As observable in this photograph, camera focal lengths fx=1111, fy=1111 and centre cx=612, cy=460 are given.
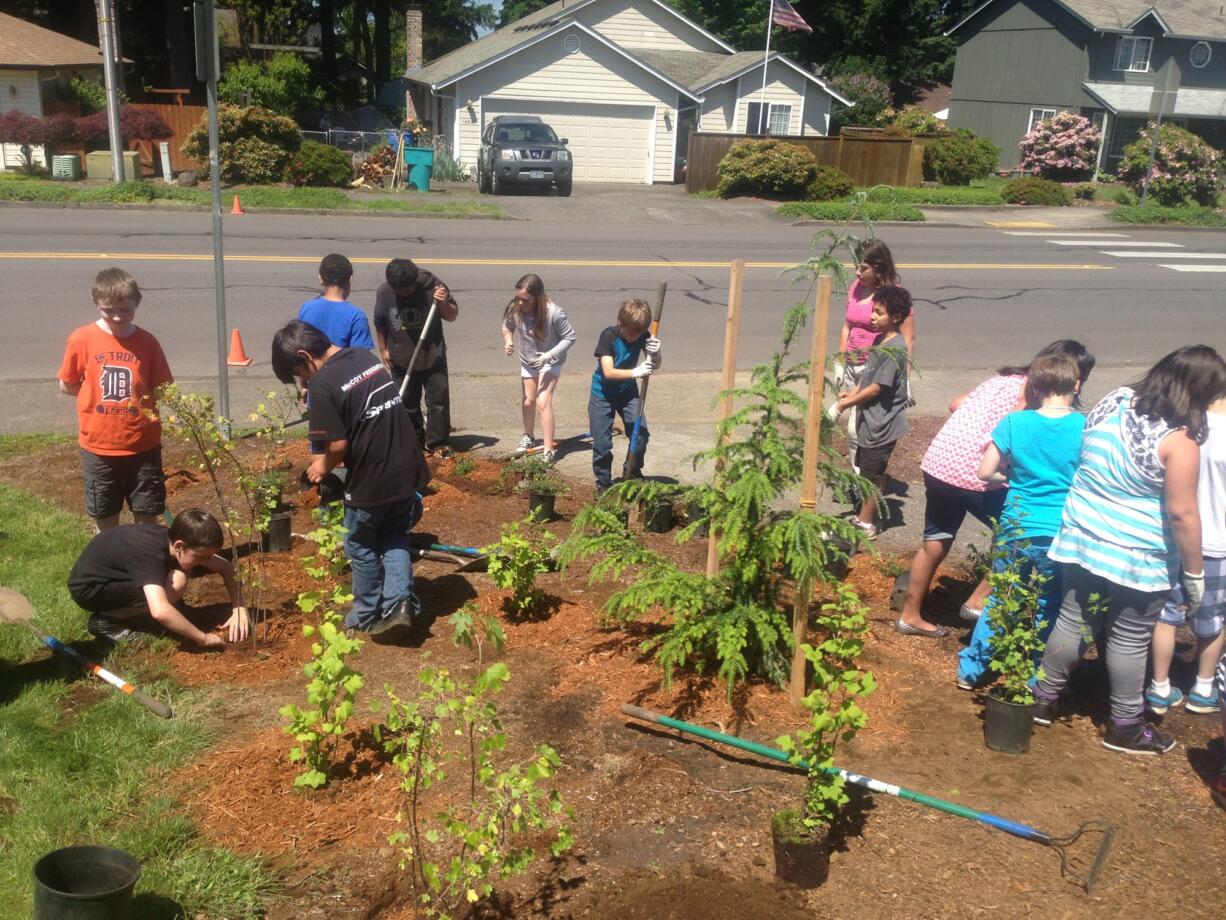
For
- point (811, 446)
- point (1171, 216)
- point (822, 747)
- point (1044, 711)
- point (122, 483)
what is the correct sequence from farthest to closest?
point (1171, 216), point (122, 483), point (1044, 711), point (811, 446), point (822, 747)

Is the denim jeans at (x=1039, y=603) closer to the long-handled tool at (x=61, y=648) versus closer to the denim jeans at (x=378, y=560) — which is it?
the denim jeans at (x=378, y=560)

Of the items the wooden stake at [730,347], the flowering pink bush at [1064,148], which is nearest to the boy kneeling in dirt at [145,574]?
the wooden stake at [730,347]

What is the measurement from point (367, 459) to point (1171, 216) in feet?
94.1

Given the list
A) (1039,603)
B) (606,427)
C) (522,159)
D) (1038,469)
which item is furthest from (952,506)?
(522,159)

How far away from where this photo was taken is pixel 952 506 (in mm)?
5922

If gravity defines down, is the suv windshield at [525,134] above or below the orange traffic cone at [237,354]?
above

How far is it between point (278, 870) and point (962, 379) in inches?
390

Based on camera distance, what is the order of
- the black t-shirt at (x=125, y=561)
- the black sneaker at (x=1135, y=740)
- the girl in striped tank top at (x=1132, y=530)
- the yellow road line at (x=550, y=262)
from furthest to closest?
the yellow road line at (x=550, y=262) < the black t-shirt at (x=125, y=561) < the black sneaker at (x=1135, y=740) < the girl in striped tank top at (x=1132, y=530)

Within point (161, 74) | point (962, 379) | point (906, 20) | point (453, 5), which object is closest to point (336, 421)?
point (962, 379)

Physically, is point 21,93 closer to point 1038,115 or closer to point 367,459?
point 367,459

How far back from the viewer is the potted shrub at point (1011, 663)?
4883 mm

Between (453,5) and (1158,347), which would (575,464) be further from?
(453,5)

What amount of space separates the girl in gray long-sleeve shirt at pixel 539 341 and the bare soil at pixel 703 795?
2.69 meters

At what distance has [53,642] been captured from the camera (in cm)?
537
